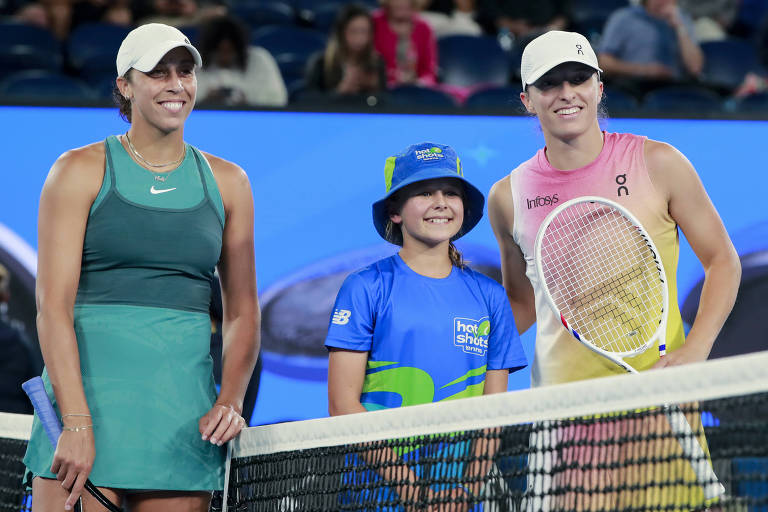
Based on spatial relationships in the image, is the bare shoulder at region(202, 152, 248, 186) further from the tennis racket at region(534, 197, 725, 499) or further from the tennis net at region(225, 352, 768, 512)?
the tennis racket at region(534, 197, 725, 499)

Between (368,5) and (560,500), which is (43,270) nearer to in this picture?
(560,500)

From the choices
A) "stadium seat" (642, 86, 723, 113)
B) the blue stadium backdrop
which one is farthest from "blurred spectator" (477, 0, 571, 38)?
the blue stadium backdrop

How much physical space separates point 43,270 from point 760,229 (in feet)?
12.5

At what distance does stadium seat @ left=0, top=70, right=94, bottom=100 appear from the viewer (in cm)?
561

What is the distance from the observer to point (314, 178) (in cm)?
511

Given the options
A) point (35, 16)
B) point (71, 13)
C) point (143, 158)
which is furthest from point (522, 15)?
point (143, 158)

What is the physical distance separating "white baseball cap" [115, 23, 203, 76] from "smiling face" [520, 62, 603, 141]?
3.11ft

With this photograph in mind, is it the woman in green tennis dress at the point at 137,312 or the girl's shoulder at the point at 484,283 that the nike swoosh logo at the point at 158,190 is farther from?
the girl's shoulder at the point at 484,283

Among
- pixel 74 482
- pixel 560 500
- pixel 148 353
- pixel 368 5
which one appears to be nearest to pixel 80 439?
pixel 74 482

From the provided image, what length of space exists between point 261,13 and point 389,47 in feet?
4.80

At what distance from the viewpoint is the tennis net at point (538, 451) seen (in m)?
1.96

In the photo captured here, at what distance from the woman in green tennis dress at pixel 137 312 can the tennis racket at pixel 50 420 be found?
2 centimetres

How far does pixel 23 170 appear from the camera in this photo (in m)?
4.99

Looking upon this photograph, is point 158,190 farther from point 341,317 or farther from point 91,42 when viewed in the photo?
point 91,42
